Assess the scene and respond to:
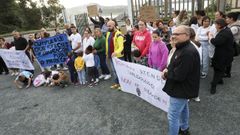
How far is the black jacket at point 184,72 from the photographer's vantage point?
101 inches

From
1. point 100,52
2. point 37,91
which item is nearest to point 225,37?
point 100,52

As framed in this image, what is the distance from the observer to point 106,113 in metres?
4.55

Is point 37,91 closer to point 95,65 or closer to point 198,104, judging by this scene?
point 95,65

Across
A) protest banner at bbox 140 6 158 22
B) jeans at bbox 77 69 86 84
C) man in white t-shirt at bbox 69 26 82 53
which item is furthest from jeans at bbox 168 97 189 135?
protest banner at bbox 140 6 158 22

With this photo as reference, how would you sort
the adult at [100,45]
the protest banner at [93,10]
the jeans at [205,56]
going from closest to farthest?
the jeans at [205,56] → the adult at [100,45] → the protest banner at [93,10]

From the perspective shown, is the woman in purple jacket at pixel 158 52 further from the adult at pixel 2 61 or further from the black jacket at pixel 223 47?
the adult at pixel 2 61

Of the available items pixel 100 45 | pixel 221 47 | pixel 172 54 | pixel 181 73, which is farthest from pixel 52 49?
pixel 181 73

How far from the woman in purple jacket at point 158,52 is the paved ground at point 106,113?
93cm

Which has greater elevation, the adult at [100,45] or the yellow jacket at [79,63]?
the adult at [100,45]

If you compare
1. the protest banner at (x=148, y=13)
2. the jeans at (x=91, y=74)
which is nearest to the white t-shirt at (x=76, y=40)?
the jeans at (x=91, y=74)

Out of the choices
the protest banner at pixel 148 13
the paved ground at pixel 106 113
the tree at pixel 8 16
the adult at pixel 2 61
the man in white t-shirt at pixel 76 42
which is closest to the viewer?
the paved ground at pixel 106 113

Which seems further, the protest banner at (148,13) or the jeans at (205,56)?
the protest banner at (148,13)

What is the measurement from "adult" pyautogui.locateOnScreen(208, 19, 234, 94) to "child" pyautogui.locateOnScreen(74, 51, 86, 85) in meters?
3.61

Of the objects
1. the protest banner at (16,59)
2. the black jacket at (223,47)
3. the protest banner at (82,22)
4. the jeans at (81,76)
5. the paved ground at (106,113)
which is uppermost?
the protest banner at (82,22)
